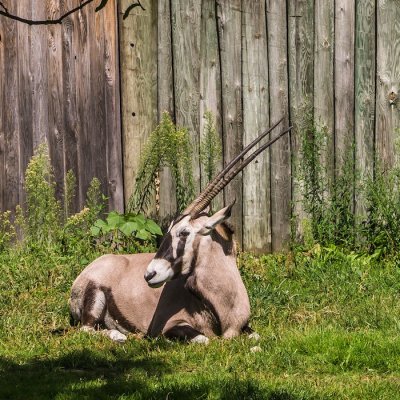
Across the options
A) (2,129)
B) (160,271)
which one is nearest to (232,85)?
(2,129)

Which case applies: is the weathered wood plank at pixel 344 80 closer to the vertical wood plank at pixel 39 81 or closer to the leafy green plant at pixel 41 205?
the leafy green plant at pixel 41 205

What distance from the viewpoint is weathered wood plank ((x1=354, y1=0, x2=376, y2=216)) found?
9875 mm

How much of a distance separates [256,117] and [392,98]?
4.59 feet

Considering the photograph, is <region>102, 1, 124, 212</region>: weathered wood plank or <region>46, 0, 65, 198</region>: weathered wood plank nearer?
<region>102, 1, 124, 212</region>: weathered wood plank

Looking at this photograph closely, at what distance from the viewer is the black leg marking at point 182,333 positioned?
6.97 m

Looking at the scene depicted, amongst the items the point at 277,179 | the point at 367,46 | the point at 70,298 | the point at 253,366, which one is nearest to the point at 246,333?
the point at 253,366

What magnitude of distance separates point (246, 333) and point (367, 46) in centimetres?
402

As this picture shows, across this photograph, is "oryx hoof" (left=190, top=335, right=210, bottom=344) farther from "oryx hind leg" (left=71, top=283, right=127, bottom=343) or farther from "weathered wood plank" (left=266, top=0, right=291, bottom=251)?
"weathered wood plank" (left=266, top=0, right=291, bottom=251)

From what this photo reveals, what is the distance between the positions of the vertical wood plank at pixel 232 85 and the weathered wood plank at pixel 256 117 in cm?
5

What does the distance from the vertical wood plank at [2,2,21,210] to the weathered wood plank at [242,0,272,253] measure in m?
2.44

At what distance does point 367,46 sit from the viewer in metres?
9.88

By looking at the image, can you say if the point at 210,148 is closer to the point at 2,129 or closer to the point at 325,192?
the point at 325,192

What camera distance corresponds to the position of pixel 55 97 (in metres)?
10.2

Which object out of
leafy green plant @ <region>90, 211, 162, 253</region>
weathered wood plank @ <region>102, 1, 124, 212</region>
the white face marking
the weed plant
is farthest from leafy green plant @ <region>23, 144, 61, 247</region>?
the white face marking
